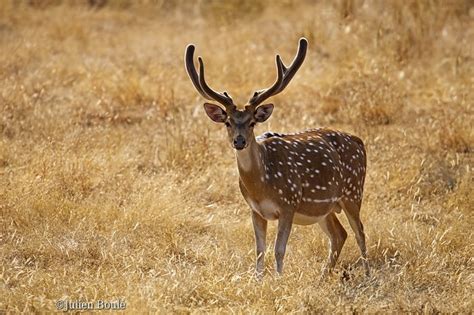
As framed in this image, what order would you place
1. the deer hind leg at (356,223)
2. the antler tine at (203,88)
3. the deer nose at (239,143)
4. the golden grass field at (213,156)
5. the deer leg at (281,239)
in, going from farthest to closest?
the deer hind leg at (356,223) < the antler tine at (203,88) < the deer leg at (281,239) < the deer nose at (239,143) < the golden grass field at (213,156)

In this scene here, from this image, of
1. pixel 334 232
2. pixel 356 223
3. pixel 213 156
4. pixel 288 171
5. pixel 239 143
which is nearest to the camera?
pixel 239 143

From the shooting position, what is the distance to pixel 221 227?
26.8ft

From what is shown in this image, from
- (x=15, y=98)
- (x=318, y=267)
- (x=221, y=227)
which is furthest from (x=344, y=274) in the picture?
(x=15, y=98)

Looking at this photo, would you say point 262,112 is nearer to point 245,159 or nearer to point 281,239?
point 245,159

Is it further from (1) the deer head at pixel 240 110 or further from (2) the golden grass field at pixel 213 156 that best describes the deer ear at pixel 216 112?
(2) the golden grass field at pixel 213 156

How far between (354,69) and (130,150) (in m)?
3.33

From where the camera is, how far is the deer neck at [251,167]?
22.4 feet

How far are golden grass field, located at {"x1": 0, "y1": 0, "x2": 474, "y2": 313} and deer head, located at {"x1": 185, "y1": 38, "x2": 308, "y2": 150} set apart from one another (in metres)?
0.97

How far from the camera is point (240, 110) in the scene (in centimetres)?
693

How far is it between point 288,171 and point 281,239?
531 millimetres

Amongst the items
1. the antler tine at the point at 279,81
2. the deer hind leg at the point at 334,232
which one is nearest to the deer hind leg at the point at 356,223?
the deer hind leg at the point at 334,232

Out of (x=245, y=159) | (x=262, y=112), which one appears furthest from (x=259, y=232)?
(x=262, y=112)

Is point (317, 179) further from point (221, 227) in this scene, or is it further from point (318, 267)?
point (221, 227)

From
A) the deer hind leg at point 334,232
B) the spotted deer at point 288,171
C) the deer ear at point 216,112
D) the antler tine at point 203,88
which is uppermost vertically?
the antler tine at point 203,88
